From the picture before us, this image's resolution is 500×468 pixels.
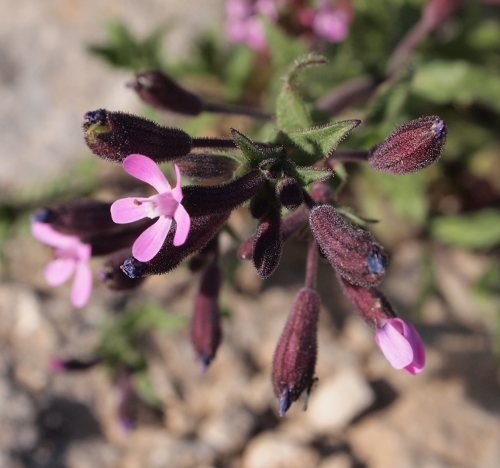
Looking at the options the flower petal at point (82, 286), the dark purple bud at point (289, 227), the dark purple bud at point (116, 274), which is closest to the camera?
the dark purple bud at point (289, 227)

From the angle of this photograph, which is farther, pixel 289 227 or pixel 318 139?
pixel 289 227

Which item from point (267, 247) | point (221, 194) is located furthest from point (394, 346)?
point (221, 194)

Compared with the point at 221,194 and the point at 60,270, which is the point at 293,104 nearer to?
the point at 221,194

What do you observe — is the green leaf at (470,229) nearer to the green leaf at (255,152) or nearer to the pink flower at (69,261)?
the green leaf at (255,152)

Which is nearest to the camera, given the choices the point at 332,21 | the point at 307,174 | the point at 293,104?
the point at 307,174

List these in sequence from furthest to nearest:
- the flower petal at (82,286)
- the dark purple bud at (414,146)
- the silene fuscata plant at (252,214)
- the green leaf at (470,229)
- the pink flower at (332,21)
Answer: the green leaf at (470,229) → the pink flower at (332,21) → the flower petal at (82,286) → the dark purple bud at (414,146) → the silene fuscata plant at (252,214)

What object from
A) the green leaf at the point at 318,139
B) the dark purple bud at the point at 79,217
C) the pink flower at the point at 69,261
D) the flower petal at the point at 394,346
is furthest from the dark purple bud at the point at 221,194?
the pink flower at the point at 69,261

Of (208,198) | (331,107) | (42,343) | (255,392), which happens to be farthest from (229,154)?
(42,343)

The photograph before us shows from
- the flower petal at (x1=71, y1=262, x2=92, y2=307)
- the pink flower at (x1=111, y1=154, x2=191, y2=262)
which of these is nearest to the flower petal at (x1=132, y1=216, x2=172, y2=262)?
the pink flower at (x1=111, y1=154, x2=191, y2=262)
